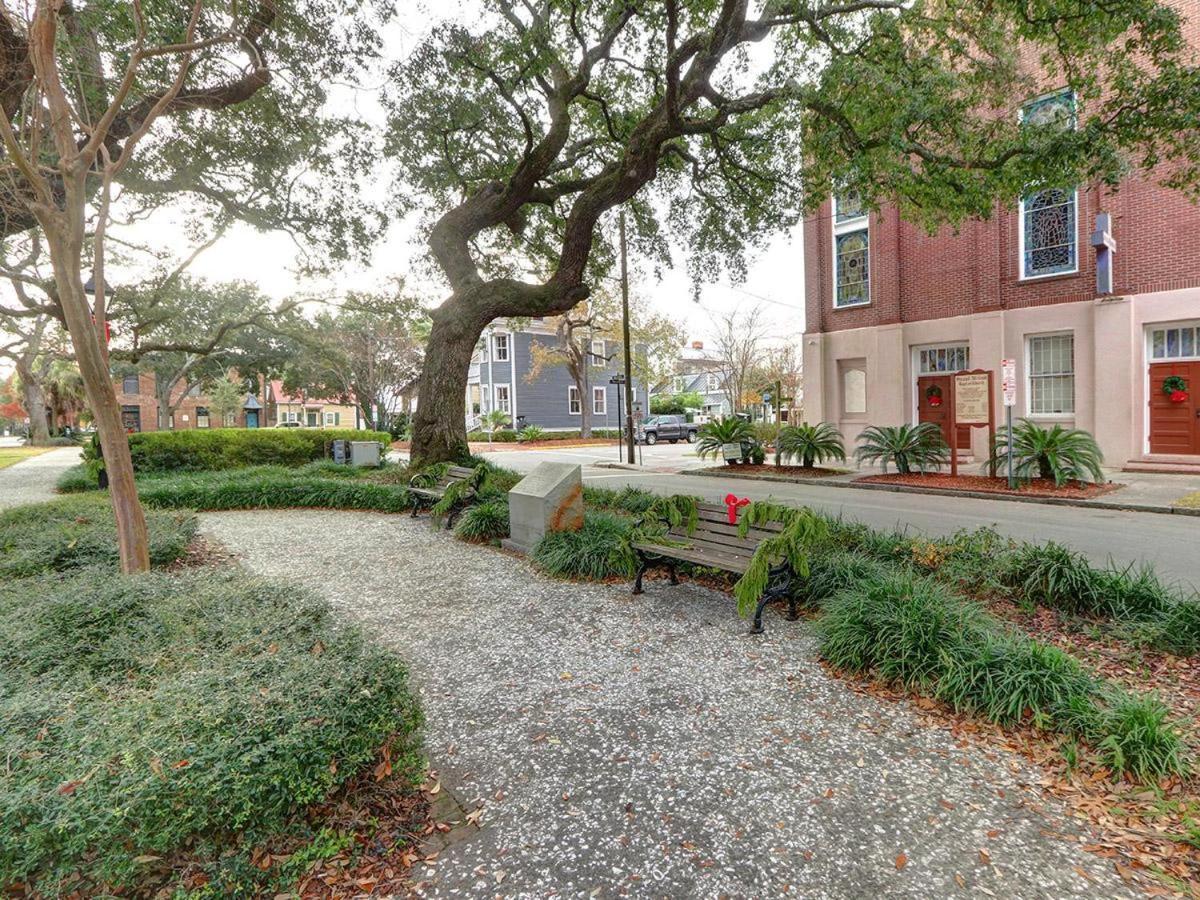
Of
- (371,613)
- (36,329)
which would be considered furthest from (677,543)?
(36,329)

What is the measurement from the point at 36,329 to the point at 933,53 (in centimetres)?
3593

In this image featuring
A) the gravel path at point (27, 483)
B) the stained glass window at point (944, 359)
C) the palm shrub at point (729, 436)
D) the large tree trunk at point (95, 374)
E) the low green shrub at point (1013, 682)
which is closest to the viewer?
the low green shrub at point (1013, 682)

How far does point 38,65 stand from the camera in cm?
429

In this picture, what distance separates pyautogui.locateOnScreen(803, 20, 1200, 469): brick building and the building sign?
2738mm

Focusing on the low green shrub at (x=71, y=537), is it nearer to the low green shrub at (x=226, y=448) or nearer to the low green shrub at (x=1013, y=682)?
the low green shrub at (x=1013, y=682)

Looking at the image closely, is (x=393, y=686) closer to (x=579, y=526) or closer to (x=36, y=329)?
(x=579, y=526)

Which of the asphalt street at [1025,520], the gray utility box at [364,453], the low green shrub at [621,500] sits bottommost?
the asphalt street at [1025,520]

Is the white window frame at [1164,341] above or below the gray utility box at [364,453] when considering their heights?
above

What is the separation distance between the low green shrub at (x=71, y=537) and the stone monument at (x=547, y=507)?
352 centimetres

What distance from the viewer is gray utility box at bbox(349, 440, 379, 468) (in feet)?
53.9

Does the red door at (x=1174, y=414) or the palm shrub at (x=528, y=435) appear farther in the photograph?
the palm shrub at (x=528, y=435)

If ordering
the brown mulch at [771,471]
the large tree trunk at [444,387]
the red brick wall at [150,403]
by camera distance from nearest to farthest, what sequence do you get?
the large tree trunk at [444,387]
the brown mulch at [771,471]
the red brick wall at [150,403]

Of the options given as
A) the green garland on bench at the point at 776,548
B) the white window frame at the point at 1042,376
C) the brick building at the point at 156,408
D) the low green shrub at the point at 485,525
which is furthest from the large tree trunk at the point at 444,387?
the brick building at the point at 156,408

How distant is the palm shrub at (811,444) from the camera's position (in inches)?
611
